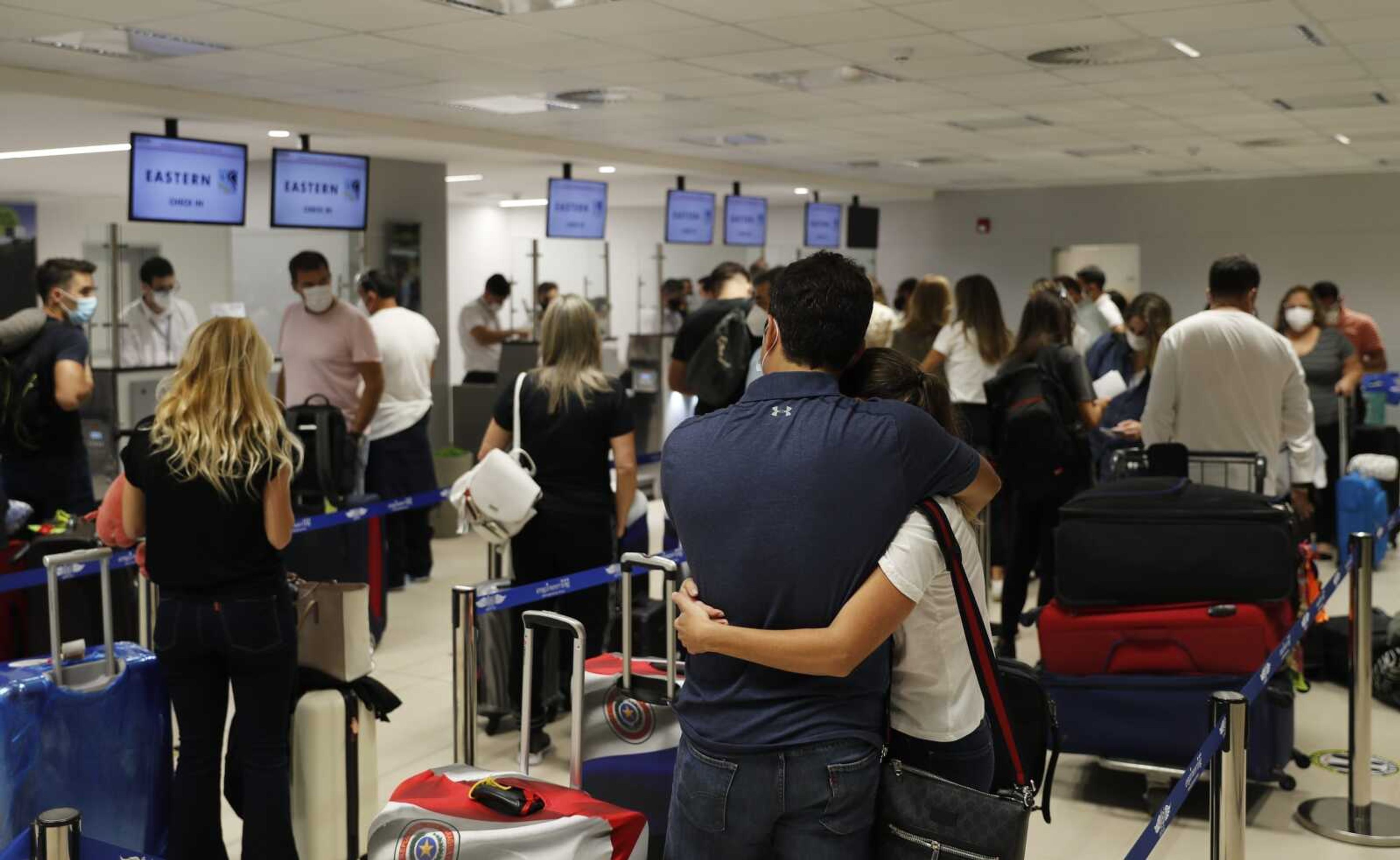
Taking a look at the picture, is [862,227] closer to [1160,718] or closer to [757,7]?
[757,7]

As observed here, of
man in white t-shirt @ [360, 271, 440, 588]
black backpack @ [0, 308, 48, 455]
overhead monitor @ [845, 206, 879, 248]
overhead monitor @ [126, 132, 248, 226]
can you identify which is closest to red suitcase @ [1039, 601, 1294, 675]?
black backpack @ [0, 308, 48, 455]

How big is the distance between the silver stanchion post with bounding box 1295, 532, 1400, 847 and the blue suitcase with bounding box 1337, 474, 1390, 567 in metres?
4.08

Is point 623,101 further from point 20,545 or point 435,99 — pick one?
point 20,545

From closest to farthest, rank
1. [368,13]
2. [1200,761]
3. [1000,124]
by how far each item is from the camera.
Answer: [1200,761]
[368,13]
[1000,124]

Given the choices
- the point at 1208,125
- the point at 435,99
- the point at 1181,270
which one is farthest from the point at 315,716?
the point at 1181,270

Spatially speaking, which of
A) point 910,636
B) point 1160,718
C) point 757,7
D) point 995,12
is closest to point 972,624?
point 910,636

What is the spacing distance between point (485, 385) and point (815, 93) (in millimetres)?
3801

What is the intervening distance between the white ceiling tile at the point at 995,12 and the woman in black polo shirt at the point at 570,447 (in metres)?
2.02

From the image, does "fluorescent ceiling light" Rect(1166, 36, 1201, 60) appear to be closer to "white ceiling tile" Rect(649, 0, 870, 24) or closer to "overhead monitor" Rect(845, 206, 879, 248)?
"white ceiling tile" Rect(649, 0, 870, 24)

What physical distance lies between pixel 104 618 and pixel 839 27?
3958 mm

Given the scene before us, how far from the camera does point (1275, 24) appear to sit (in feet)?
19.3

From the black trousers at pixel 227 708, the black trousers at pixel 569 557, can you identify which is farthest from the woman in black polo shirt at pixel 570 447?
the black trousers at pixel 227 708

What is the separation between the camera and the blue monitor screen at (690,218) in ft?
42.5

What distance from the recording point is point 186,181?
829cm
